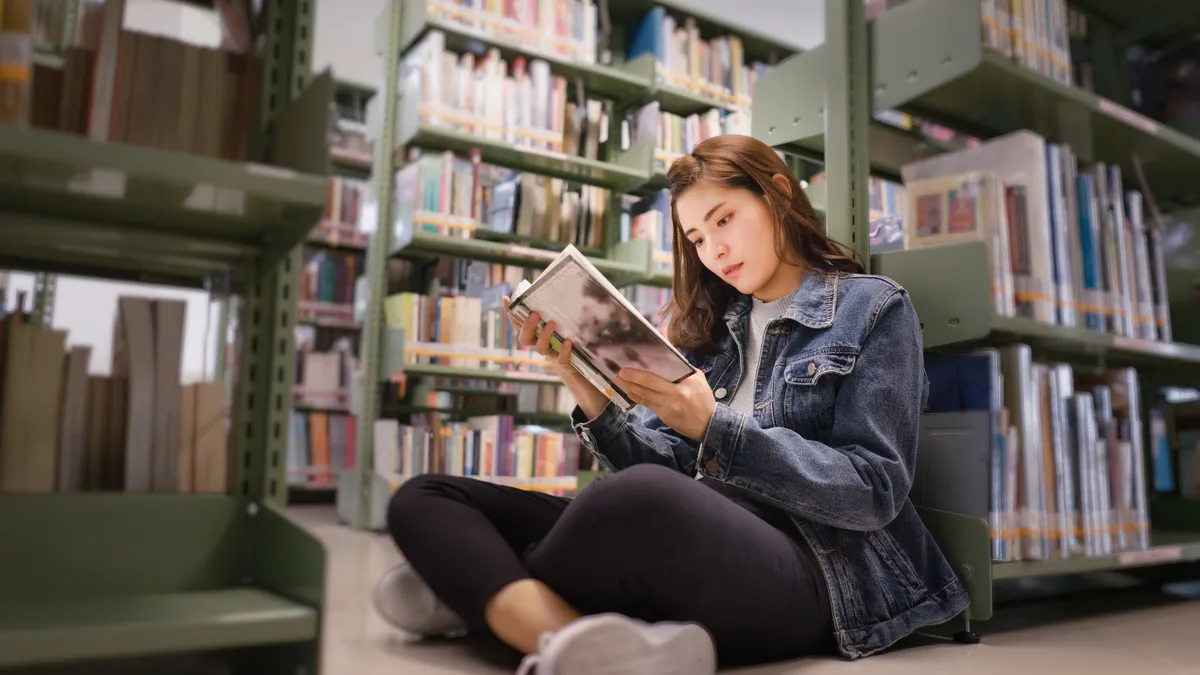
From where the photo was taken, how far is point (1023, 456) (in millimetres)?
1618

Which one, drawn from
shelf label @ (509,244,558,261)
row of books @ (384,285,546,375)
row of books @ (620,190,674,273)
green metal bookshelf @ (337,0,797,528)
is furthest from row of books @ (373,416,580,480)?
row of books @ (620,190,674,273)

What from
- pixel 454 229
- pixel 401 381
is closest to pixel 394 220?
pixel 454 229

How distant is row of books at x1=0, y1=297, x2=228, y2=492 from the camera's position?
38.2 inches

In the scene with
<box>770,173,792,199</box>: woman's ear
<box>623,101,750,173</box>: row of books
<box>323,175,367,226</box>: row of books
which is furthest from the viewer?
<box>323,175,367,226</box>: row of books

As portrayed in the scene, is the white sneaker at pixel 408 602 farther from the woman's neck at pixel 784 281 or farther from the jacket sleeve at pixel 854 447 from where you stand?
the woman's neck at pixel 784 281

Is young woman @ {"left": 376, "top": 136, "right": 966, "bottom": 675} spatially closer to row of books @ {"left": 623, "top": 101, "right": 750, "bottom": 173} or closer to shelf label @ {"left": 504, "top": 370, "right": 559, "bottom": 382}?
shelf label @ {"left": 504, "top": 370, "right": 559, "bottom": 382}

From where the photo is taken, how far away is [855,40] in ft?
5.84

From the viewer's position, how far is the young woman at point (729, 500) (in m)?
1.10

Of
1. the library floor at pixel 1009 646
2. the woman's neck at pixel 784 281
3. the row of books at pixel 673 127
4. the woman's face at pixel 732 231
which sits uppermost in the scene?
the row of books at pixel 673 127

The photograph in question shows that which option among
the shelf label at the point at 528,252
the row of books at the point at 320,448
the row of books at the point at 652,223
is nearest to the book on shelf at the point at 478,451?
the shelf label at the point at 528,252

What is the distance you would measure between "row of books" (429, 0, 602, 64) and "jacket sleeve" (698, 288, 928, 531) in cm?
260

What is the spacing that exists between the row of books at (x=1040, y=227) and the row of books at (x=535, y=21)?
2171mm

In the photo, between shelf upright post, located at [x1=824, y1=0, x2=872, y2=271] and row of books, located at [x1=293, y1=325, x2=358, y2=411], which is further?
row of books, located at [x1=293, y1=325, x2=358, y2=411]

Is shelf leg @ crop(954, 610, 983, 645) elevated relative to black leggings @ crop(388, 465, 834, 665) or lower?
lower
